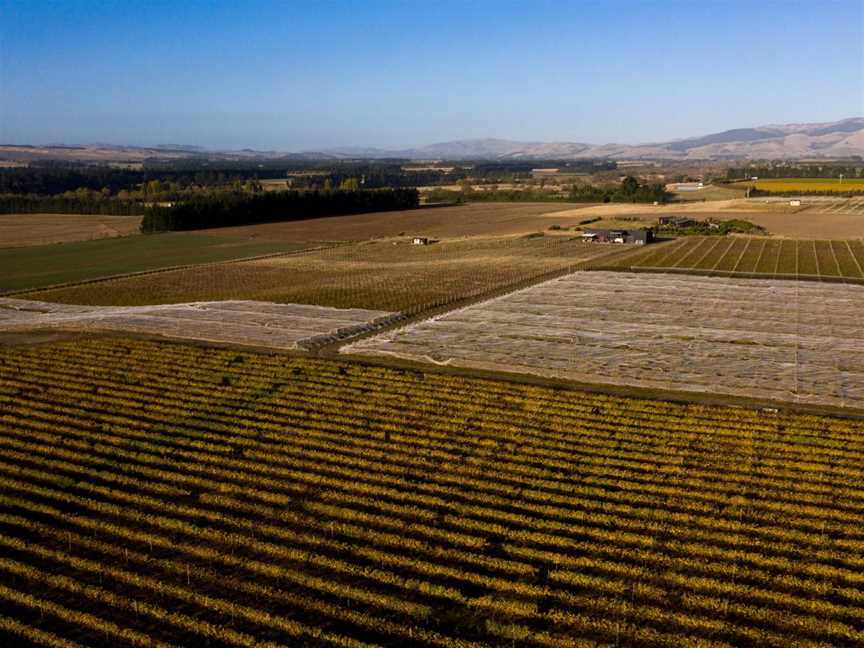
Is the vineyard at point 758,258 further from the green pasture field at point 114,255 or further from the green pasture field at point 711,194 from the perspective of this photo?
the green pasture field at point 711,194

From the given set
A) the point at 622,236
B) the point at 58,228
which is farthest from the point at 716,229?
the point at 58,228

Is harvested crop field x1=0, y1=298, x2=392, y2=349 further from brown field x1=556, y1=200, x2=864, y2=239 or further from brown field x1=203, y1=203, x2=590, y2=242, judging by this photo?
brown field x1=556, y1=200, x2=864, y2=239

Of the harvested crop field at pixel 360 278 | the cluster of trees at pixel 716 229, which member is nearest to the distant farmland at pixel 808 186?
the cluster of trees at pixel 716 229

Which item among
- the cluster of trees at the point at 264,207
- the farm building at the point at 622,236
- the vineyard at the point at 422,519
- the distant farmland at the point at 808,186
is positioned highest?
the distant farmland at the point at 808,186

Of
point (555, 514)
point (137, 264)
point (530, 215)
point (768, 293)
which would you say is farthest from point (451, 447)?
point (530, 215)

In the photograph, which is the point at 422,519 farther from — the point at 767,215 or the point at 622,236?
the point at 767,215

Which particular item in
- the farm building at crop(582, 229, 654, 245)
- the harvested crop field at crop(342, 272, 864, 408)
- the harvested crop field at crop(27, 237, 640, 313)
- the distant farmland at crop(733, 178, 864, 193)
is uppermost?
the distant farmland at crop(733, 178, 864, 193)

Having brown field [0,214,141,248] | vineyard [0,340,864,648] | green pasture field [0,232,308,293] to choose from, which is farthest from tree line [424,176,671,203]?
vineyard [0,340,864,648]
